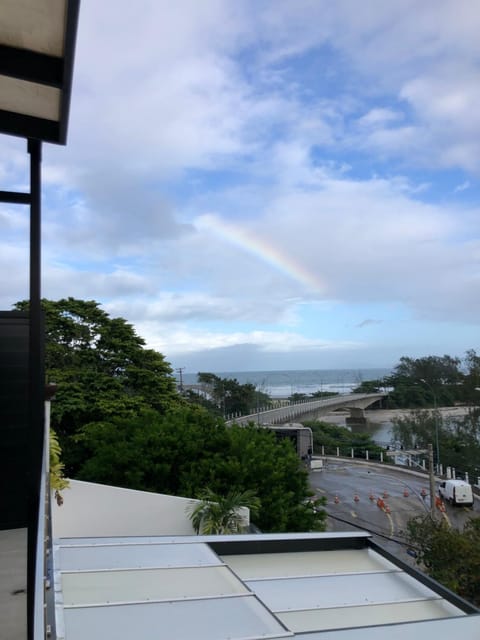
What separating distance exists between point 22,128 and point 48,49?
0.70 metres

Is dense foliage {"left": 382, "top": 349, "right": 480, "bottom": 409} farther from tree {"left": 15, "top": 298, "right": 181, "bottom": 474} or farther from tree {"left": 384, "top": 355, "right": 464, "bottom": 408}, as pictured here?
tree {"left": 15, "top": 298, "right": 181, "bottom": 474}

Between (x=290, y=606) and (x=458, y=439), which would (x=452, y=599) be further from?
(x=458, y=439)

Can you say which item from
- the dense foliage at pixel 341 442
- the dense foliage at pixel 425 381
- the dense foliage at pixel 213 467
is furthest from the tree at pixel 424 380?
the dense foliage at pixel 213 467

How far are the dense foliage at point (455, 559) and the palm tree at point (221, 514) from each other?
5.62 metres

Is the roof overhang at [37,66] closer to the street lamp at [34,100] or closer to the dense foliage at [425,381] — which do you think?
the street lamp at [34,100]

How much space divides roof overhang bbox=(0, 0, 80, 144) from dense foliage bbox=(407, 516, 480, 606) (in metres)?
12.4

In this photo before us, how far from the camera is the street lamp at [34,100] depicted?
2287 millimetres

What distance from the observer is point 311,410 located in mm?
65688

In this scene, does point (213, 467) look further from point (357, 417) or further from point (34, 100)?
point (357, 417)

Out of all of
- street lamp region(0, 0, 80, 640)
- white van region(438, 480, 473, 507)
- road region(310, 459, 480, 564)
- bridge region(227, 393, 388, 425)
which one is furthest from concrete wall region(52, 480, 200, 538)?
bridge region(227, 393, 388, 425)

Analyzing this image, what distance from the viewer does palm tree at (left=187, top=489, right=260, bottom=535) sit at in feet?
30.0

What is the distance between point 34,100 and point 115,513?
27.6 ft

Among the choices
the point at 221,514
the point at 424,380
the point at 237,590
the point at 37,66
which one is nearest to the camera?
the point at 37,66

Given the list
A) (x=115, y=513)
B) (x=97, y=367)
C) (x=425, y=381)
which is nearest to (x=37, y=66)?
(x=115, y=513)
